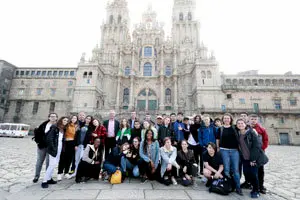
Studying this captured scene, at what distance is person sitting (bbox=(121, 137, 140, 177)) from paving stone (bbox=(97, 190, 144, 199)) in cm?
104

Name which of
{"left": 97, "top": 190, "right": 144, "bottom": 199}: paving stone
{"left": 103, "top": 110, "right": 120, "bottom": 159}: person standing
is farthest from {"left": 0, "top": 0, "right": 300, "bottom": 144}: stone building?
{"left": 97, "top": 190, "right": 144, "bottom": 199}: paving stone

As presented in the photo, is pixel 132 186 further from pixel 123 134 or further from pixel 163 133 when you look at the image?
pixel 163 133

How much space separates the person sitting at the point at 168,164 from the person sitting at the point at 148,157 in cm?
23

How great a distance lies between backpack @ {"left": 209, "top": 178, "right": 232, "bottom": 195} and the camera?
13.5 feet

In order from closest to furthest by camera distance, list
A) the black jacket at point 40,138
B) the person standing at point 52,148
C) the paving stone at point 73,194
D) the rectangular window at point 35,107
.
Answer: the paving stone at point 73,194 < the person standing at point 52,148 < the black jacket at point 40,138 < the rectangular window at point 35,107

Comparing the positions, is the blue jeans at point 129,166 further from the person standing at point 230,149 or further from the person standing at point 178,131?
the person standing at point 230,149

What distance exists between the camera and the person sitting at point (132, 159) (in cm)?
521

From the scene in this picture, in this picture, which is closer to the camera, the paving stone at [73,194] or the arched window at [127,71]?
the paving stone at [73,194]

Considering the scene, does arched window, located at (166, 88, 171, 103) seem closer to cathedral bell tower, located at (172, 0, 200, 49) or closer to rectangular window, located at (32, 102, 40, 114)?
cathedral bell tower, located at (172, 0, 200, 49)

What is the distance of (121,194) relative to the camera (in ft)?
12.9

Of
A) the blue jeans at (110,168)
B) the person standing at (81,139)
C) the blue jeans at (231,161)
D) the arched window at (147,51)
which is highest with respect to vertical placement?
the arched window at (147,51)

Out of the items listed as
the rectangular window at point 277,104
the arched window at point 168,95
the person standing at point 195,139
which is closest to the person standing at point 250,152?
the person standing at point 195,139

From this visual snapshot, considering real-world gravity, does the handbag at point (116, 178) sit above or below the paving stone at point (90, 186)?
above

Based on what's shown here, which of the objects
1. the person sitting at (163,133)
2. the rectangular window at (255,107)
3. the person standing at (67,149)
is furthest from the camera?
the rectangular window at (255,107)
